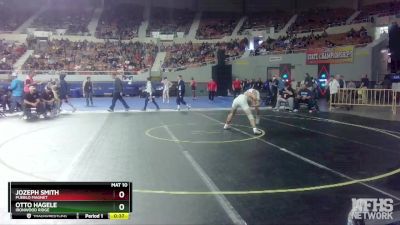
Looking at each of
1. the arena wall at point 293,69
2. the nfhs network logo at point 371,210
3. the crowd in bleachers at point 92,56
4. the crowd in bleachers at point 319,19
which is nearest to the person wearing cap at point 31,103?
the nfhs network logo at point 371,210

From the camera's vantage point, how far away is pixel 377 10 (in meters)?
36.5

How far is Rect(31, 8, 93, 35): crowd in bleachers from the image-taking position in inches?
1726

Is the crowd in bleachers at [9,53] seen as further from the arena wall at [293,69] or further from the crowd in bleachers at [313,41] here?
the crowd in bleachers at [313,41]

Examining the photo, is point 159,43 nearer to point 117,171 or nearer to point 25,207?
point 117,171

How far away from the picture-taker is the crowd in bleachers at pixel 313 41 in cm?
3092

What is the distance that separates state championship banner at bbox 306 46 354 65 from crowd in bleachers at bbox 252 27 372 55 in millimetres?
1465

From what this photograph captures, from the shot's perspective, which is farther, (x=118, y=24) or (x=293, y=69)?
(x=118, y=24)

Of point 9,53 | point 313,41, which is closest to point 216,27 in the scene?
point 313,41

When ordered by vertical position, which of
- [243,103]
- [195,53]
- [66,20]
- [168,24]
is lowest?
[243,103]

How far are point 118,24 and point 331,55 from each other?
90.5 ft

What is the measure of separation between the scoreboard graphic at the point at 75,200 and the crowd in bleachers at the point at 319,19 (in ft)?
120

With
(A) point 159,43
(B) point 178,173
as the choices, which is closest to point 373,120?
(B) point 178,173

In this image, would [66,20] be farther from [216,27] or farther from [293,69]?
[293,69]

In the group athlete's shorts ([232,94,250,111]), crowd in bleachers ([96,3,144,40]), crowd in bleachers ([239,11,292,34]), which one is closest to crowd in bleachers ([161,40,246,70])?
crowd in bleachers ([239,11,292,34])
